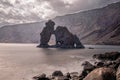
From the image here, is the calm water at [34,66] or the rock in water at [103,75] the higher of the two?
the rock in water at [103,75]

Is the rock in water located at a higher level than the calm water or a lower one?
higher

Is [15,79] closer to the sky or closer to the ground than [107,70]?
closer to the ground

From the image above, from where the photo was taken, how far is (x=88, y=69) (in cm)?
5003

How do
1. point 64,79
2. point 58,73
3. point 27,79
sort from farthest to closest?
1. point 58,73
2. point 27,79
3. point 64,79

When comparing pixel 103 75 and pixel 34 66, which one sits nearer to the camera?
pixel 103 75

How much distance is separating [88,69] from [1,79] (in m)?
22.4

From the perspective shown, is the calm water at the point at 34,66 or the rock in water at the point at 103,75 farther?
the calm water at the point at 34,66

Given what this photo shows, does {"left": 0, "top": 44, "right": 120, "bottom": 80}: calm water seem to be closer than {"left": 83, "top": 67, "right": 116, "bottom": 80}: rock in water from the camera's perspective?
No

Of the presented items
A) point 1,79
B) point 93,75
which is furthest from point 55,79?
point 93,75

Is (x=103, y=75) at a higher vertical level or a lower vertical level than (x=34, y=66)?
higher

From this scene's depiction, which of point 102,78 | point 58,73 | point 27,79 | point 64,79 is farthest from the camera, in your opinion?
point 58,73

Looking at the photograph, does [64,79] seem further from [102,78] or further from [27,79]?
[102,78]

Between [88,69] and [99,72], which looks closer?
[99,72]

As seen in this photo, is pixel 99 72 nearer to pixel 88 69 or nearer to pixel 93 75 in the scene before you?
pixel 93 75
